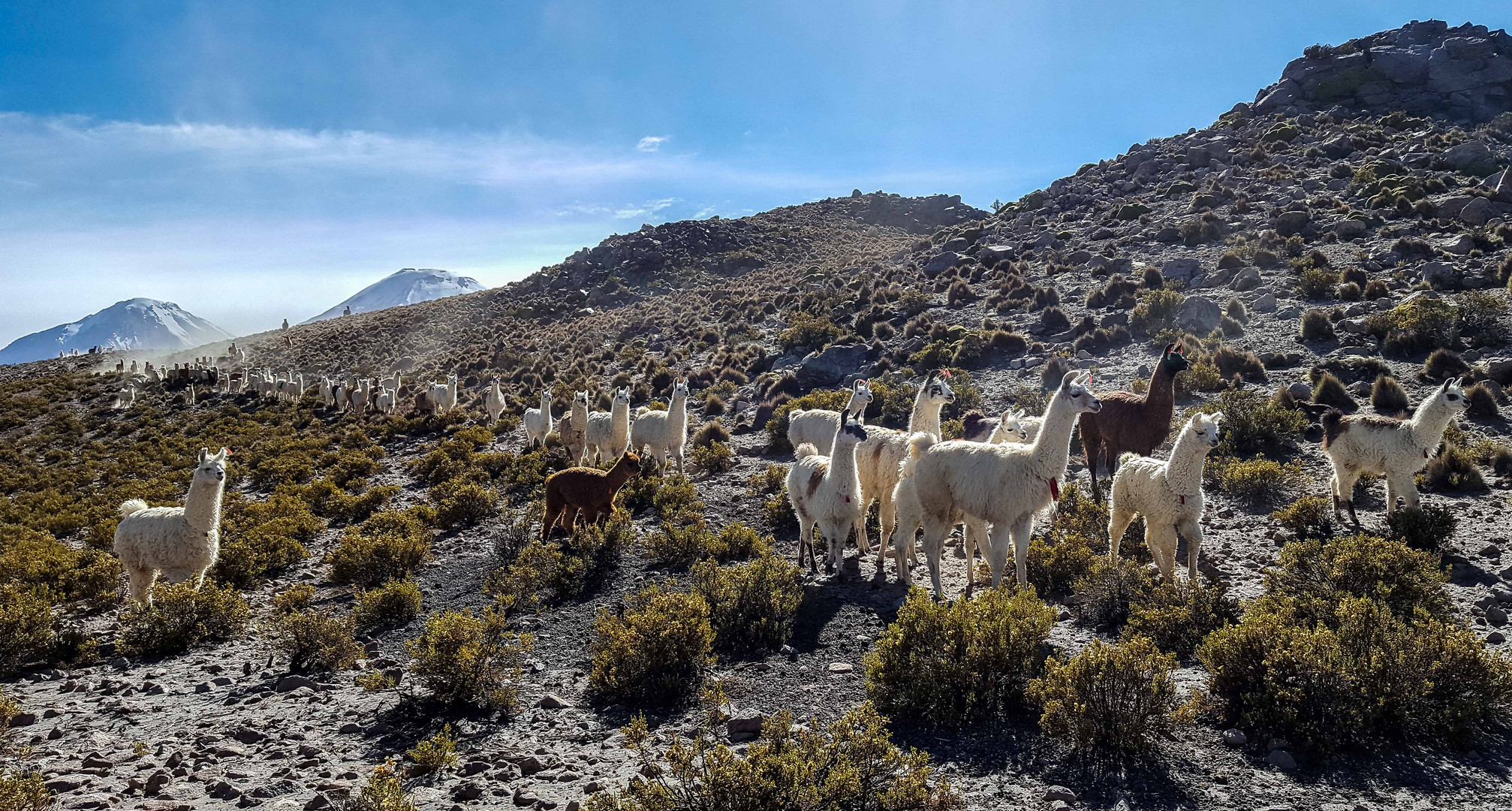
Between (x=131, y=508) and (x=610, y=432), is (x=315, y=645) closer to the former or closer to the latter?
(x=131, y=508)

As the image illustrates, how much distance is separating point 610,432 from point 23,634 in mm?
9132

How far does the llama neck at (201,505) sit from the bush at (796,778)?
6.63 metres

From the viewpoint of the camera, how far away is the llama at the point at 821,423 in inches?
429

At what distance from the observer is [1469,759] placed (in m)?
4.03

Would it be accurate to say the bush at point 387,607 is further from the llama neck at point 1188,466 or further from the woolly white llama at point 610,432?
the llama neck at point 1188,466

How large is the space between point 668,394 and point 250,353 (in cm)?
4606

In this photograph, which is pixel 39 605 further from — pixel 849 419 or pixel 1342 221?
pixel 1342 221

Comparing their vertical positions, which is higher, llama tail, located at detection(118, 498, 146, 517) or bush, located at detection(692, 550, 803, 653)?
llama tail, located at detection(118, 498, 146, 517)

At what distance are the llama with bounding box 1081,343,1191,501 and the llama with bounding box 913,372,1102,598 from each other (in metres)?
3.23

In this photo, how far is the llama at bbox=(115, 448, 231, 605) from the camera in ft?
25.4

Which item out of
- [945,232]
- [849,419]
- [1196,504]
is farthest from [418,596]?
[945,232]

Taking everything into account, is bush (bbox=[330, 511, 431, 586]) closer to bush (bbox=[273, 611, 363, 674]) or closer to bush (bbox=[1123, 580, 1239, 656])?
bush (bbox=[273, 611, 363, 674])

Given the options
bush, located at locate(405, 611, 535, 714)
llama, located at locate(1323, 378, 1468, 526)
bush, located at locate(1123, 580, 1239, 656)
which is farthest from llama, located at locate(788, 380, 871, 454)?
bush, located at locate(405, 611, 535, 714)

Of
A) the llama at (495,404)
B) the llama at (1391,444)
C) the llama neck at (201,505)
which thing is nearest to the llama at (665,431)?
the llama neck at (201,505)
